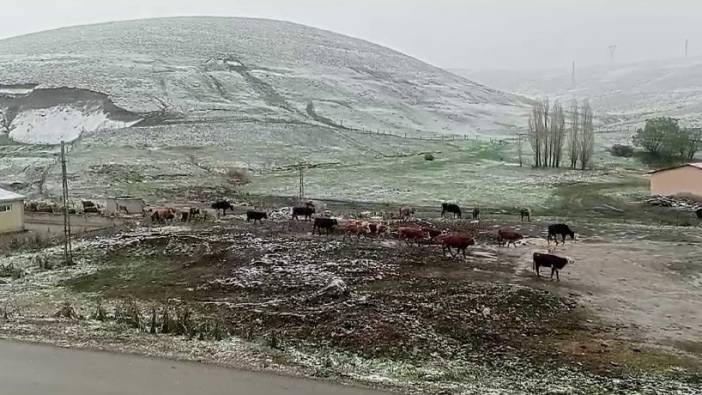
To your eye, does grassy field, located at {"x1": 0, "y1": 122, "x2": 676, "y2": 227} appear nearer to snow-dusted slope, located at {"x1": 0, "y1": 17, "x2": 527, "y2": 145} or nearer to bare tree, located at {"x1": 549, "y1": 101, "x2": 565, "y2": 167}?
bare tree, located at {"x1": 549, "y1": 101, "x2": 565, "y2": 167}

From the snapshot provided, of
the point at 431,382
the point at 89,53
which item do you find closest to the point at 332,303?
the point at 431,382

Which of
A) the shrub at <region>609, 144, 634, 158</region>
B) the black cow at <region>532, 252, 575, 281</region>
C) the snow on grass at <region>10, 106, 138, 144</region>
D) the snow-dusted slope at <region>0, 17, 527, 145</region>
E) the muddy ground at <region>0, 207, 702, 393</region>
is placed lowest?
the muddy ground at <region>0, 207, 702, 393</region>

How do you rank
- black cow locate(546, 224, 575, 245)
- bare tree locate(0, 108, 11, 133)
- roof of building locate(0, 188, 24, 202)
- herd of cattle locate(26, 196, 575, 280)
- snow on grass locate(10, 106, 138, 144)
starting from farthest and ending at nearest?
bare tree locate(0, 108, 11, 133) → snow on grass locate(10, 106, 138, 144) → roof of building locate(0, 188, 24, 202) → black cow locate(546, 224, 575, 245) → herd of cattle locate(26, 196, 575, 280)

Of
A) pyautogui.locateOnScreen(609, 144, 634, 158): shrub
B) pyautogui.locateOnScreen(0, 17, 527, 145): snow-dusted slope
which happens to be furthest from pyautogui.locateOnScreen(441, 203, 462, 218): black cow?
pyautogui.locateOnScreen(0, 17, 527, 145): snow-dusted slope

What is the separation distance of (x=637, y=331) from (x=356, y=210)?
1012 inches

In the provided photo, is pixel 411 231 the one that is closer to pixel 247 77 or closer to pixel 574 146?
pixel 574 146

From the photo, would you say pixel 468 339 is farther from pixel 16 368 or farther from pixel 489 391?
pixel 16 368

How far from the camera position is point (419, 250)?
26672mm

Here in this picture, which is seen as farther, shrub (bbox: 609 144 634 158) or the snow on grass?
the snow on grass

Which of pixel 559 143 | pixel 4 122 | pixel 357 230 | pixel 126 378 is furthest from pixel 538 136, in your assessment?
pixel 4 122

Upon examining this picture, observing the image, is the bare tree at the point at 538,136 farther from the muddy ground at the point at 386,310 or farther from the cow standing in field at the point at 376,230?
the cow standing in field at the point at 376,230

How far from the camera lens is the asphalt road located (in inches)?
551

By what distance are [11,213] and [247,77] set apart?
70380 millimetres

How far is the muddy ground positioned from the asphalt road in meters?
0.59
